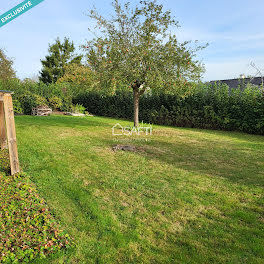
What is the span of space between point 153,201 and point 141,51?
276 inches

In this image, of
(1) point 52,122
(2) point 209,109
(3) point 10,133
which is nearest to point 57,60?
Answer: (1) point 52,122

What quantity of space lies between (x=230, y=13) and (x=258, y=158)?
6.78m

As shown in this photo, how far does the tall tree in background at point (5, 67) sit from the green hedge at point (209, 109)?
17.9 m

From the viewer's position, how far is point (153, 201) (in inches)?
152

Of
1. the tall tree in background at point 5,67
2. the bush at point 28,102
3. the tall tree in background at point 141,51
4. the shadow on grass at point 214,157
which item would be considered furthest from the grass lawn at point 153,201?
the tall tree in background at point 5,67

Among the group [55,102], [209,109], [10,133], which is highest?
[55,102]

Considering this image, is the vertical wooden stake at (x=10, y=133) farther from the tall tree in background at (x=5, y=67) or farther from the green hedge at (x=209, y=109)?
the tall tree in background at (x=5, y=67)

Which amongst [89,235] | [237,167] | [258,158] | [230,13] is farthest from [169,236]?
[230,13]

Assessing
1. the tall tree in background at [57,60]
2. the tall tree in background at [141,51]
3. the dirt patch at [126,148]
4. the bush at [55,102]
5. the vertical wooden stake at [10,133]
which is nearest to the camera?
the vertical wooden stake at [10,133]

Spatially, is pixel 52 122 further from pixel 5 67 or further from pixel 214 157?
pixel 5 67

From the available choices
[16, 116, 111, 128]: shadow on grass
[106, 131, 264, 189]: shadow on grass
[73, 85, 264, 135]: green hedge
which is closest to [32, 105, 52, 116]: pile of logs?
[16, 116, 111, 128]: shadow on grass

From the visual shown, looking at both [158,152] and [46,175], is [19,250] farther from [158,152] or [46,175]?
[158,152]

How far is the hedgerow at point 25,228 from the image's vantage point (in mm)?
2617

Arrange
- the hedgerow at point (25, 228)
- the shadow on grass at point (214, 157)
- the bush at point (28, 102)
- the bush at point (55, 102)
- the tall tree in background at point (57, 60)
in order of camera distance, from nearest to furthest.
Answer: the hedgerow at point (25, 228) < the shadow on grass at point (214, 157) < the bush at point (28, 102) < the bush at point (55, 102) < the tall tree in background at point (57, 60)
